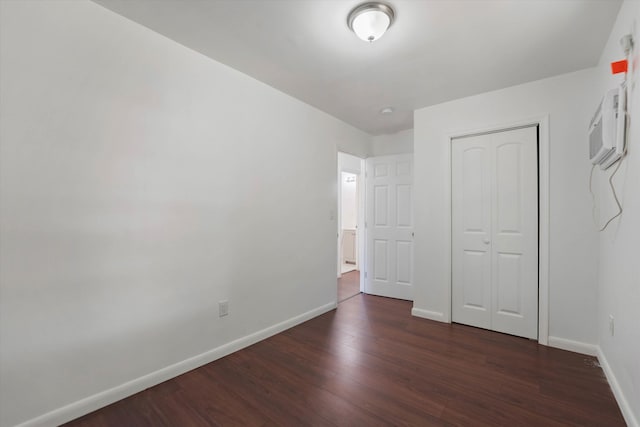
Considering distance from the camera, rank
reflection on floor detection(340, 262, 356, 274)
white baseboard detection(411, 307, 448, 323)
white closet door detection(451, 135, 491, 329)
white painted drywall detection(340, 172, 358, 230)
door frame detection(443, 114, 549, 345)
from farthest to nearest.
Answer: white painted drywall detection(340, 172, 358, 230), reflection on floor detection(340, 262, 356, 274), white baseboard detection(411, 307, 448, 323), white closet door detection(451, 135, 491, 329), door frame detection(443, 114, 549, 345)

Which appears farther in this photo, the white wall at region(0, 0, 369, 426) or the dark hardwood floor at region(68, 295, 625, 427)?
the dark hardwood floor at region(68, 295, 625, 427)

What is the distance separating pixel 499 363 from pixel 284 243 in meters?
2.18

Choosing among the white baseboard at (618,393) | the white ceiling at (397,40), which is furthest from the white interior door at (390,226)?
the white baseboard at (618,393)

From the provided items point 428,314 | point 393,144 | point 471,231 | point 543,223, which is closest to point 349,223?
point 393,144

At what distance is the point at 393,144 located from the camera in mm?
4277

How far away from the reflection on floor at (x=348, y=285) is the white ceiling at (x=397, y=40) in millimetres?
2884

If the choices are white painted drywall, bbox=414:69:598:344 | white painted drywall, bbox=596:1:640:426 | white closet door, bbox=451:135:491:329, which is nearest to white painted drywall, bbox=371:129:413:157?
white closet door, bbox=451:135:491:329

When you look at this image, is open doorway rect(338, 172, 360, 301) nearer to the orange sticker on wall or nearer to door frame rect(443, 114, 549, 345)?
door frame rect(443, 114, 549, 345)

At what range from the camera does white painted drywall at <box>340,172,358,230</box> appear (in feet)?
21.9

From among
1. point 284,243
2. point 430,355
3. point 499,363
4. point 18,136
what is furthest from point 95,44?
point 499,363

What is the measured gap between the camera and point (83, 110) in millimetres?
1662

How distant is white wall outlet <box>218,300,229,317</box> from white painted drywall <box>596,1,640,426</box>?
265 cm

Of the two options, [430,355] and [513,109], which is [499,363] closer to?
[430,355]

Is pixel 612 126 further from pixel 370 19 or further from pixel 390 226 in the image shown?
pixel 390 226
